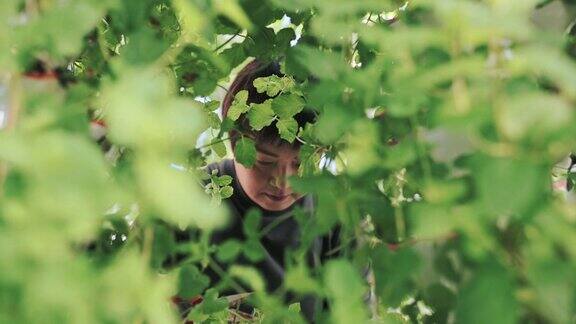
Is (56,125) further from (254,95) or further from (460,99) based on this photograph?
(254,95)

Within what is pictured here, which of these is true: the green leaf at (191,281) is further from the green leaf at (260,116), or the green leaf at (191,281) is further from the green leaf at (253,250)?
the green leaf at (260,116)

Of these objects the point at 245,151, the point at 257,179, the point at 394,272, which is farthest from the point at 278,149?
the point at 394,272

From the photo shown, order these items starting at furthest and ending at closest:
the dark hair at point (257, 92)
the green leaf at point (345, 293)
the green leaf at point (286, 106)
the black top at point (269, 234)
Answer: the black top at point (269, 234) → the dark hair at point (257, 92) → the green leaf at point (286, 106) → the green leaf at point (345, 293)

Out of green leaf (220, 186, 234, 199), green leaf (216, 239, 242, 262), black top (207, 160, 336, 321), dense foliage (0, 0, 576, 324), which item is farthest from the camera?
black top (207, 160, 336, 321)

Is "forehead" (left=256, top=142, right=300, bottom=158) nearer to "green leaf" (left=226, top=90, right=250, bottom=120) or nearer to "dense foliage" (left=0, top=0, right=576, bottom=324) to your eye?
"green leaf" (left=226, top=90, right=250, bottom=120)

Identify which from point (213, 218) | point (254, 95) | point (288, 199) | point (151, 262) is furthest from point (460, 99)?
point (288, 199)

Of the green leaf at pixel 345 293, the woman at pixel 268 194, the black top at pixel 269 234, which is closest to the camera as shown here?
the green leaf at pixel 345 293

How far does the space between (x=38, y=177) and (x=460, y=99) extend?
0.84 feet

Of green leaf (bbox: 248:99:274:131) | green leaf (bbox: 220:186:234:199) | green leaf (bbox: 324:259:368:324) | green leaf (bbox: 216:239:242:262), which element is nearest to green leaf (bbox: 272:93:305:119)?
green leaf (bbox: 248:99:274:131)

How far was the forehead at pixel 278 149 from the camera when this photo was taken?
63.3 inches

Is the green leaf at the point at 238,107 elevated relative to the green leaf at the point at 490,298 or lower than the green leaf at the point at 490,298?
lower

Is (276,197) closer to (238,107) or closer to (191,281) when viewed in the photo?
(238,107)

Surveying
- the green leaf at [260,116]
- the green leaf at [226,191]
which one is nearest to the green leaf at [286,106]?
the green leaf at [260,116]

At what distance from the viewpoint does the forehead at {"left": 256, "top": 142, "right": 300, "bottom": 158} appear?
161cm
